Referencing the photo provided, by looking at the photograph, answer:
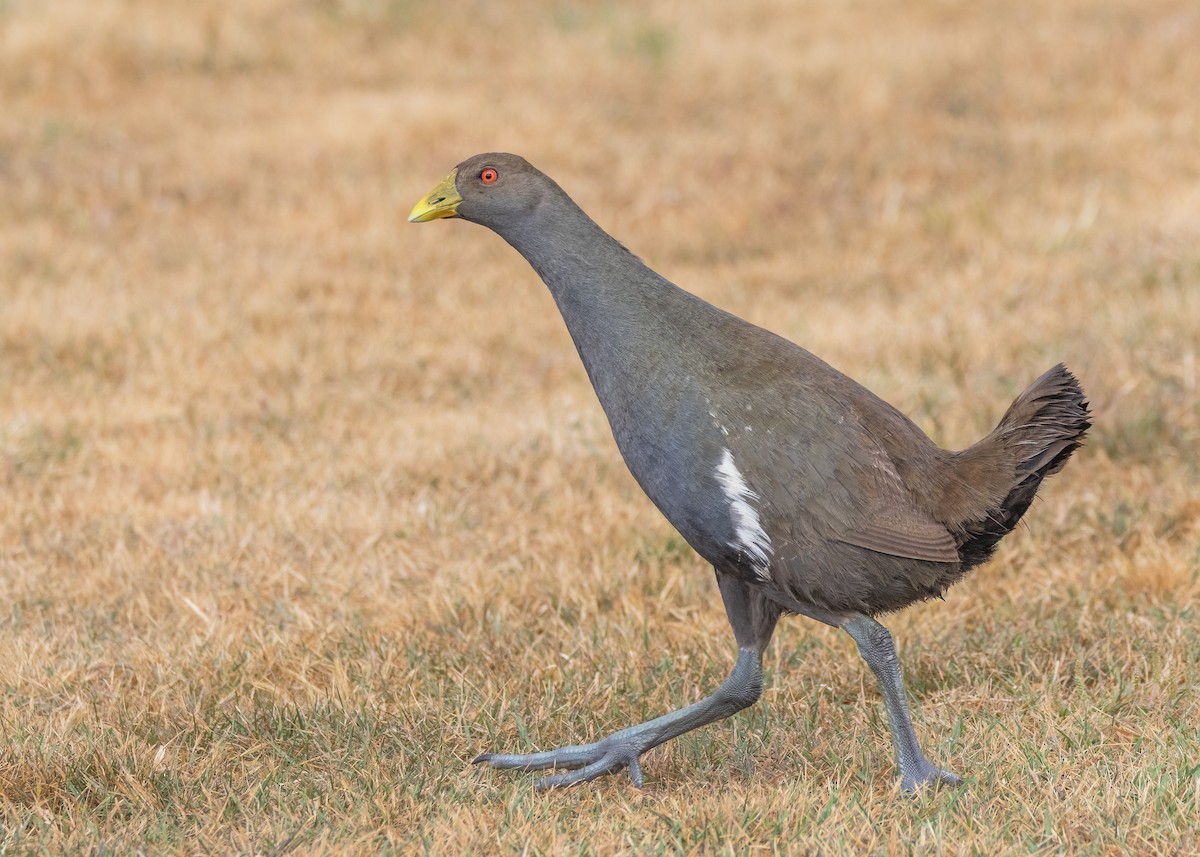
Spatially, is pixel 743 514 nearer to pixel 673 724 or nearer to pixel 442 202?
pixel 673 724

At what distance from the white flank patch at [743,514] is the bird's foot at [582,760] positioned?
0.64 m

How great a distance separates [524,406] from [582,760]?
363 cm

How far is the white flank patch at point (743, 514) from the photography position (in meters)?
3.56

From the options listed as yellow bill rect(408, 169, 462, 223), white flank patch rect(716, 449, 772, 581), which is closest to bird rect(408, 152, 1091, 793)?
white flank patch rect(716, 449, 772, 581)

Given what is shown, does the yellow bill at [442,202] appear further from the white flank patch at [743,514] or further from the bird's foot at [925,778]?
the bird's foot at [925,778]

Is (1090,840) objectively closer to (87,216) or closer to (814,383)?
(814,383)

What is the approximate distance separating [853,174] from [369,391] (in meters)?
4.81

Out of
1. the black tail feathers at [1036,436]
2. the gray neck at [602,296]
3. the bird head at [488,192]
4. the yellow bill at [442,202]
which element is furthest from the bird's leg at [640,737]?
the yellow bill at [442,202]

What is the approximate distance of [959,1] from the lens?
47.1 ft

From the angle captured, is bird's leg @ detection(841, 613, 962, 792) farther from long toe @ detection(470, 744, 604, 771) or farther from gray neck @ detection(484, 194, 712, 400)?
gray neck @ detection(484, 194, 712, 400)

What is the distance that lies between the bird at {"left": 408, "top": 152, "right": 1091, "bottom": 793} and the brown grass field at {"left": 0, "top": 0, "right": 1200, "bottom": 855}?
28cm

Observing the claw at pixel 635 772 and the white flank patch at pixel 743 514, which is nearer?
the white flank patch at pixel 743 514

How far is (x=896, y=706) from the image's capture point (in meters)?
3.69

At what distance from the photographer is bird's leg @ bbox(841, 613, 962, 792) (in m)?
3.65
